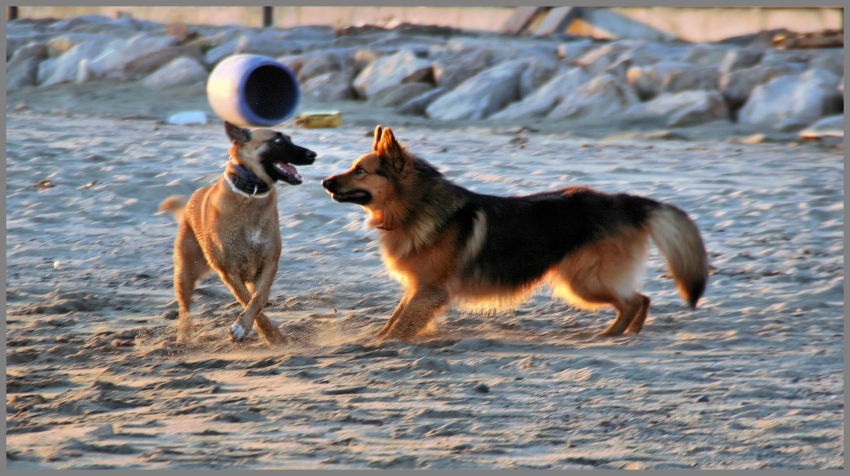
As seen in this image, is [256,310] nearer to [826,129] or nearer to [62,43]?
[826,129]

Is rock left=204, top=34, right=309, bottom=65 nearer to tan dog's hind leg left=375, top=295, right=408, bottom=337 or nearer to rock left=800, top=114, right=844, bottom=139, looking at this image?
rock left=800, top=114, right=844, bottom=139

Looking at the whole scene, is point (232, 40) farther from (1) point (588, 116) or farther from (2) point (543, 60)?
(1) point (588, 116)

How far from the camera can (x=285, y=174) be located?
5.49 metres

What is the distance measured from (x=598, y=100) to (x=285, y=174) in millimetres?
Result: 8548

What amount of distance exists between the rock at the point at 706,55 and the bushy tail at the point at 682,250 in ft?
31.4

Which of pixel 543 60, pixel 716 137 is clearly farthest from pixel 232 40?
pixel 716 137

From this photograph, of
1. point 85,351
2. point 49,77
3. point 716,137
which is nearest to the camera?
point 85,351

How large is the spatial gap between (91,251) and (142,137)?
4.51 metres

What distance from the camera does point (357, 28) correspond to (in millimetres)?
21141

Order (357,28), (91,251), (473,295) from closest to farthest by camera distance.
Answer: (473,295) < (91,251) < (357,28)

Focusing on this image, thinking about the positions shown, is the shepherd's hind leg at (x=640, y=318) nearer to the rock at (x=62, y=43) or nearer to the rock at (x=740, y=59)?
the rock at (x=740, y=59)

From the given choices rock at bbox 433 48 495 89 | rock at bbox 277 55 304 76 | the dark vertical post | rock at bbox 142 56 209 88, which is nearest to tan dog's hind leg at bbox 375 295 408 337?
rock at bbox 433 48 495 89

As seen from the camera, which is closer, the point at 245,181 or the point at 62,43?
the point at 245,181

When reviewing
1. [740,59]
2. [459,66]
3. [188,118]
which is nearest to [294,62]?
[459,66]
